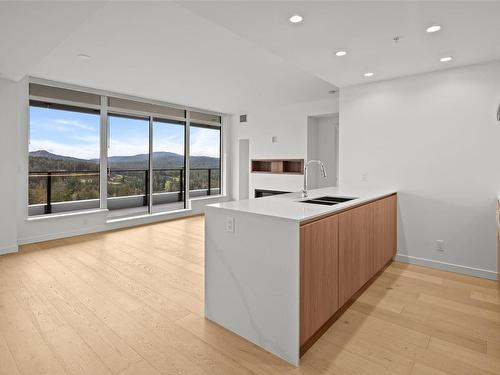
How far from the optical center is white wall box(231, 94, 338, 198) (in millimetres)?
6414

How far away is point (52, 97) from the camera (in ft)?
16.1

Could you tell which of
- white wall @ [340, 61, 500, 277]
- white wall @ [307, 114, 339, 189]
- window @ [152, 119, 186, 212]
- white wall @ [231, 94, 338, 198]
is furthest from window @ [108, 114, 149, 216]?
white wall @ [340, 61, 500, 277]

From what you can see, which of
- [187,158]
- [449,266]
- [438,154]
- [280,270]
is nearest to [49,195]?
[187,158]

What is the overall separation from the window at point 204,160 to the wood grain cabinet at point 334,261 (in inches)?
203

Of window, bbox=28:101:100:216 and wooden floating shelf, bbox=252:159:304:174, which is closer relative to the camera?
window, bbox=28:101:100:216

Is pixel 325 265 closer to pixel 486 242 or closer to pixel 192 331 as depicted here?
pixel 192 331

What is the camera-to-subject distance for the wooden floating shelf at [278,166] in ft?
22.0

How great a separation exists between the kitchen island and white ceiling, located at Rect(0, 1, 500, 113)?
4.94ft

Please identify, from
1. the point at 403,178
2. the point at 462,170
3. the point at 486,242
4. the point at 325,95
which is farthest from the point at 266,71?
the point at 486,242

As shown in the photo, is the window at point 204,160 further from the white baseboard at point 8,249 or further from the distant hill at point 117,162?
the white baseboard at point 8,249

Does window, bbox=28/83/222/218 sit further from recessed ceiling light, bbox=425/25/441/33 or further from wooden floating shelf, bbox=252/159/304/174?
recessed ceiling light, bbox=425/25/441/33

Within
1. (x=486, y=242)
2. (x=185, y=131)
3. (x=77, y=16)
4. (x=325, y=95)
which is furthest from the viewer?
(x=185, y=131)

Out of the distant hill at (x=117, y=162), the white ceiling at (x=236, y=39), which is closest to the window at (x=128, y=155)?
the distant hill at (x=117, y=162)

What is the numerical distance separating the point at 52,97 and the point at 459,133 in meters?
6.13
